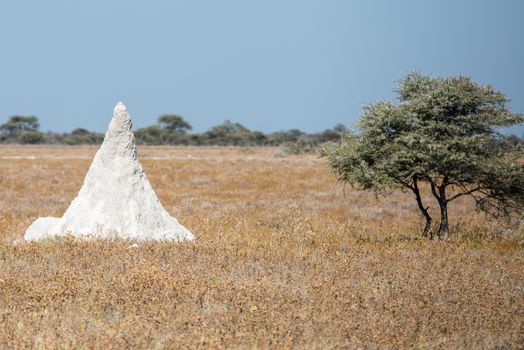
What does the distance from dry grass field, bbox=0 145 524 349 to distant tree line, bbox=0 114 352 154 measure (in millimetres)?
96922

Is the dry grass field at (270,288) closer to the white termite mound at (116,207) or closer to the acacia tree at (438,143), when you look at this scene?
the white termite mound at (116,207)

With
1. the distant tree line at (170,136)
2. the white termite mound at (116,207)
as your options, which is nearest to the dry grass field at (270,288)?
the white termite mound at (116,207)

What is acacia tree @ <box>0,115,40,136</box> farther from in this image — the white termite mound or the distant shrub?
the white termite mound

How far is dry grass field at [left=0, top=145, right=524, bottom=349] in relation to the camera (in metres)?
8.27

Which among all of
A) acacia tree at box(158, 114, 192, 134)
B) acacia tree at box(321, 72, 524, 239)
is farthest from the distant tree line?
acacia tree at box(321, 72, 524, 239)

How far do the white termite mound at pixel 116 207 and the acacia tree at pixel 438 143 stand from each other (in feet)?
16.5

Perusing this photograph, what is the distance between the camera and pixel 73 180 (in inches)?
1406

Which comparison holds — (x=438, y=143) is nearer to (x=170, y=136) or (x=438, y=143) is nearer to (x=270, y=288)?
(x=270, y=288)

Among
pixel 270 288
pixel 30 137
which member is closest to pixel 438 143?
→ pixel 270 288

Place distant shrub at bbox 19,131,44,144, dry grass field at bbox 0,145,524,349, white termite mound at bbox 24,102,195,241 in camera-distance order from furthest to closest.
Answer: distant shrub at bbox 19,131,44,144, white termite mound at bbox 24,102,195,241, dry grass field at bbox 0,145,524,349

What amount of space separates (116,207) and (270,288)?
7.01 meters

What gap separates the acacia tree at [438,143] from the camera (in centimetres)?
1630

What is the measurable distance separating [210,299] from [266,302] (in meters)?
0.90

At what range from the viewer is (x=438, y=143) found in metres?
16.2
